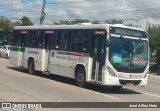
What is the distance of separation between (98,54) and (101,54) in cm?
23

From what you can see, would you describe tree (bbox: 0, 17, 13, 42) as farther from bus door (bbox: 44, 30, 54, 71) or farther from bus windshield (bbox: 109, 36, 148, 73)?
bus windshield (bbox: 109, 36, 148, 73)

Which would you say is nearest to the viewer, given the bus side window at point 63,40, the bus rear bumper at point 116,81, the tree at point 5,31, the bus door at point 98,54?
the bus rear bumper at point 116,81

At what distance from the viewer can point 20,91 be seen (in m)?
15.1

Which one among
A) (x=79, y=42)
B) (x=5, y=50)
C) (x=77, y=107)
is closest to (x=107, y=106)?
(x=77, y=107)

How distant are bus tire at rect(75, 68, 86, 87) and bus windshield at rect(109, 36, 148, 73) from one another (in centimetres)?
179

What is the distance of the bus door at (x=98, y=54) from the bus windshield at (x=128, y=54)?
382 millimetres

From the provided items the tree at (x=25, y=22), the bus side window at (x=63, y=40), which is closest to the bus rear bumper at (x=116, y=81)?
the bus side window at (x=63, y=40)

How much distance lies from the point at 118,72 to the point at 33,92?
384 cm

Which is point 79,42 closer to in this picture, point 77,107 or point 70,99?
point 70,99

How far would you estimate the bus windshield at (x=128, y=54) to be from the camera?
55.5 ft

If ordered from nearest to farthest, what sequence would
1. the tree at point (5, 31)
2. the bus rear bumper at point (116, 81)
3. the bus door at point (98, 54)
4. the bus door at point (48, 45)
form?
the bus rear bumper at point (116, 81) → the bus door at point (98, 54) → the bus door at point (48, 45) → the tree at point (5, 31)

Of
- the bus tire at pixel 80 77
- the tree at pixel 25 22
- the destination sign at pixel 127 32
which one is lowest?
the bus tire at pixel 80 77

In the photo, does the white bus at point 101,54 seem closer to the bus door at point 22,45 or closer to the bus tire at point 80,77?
the bus tire at point 80,77

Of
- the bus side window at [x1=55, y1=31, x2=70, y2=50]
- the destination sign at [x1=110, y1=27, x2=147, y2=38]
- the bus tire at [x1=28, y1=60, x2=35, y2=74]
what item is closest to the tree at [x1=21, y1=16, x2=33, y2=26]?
the bus tire at [x1=28, y1=60, x2=35, y2=74]
